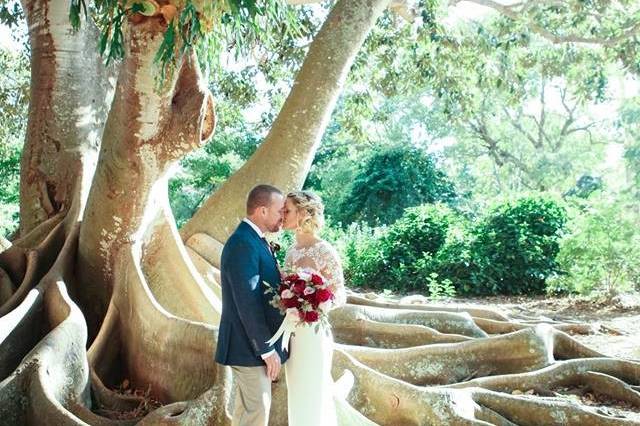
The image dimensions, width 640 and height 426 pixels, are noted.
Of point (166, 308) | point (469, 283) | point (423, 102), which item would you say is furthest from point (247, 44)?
point (423, 102)

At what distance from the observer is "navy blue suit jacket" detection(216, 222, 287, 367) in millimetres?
3850

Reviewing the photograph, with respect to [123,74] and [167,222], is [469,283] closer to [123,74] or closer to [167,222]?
[167,222]

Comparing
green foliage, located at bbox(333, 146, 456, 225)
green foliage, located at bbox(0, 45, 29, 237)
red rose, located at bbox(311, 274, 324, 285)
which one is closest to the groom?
red rose, located at bbox(311, 274, 324, 285)

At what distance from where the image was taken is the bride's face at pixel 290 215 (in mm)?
4055

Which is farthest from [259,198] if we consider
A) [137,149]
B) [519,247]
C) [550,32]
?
[519,247]

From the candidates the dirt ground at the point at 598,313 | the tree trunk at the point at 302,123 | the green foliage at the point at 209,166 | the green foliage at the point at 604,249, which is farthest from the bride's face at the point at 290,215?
the green foliage at the point at 209,166

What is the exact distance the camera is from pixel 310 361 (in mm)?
4039

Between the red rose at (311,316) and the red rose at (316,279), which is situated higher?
the red rose at (316,279)

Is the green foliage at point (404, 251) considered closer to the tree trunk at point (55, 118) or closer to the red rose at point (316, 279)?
the tree trunk at point (55, 118)

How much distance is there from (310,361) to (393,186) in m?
16.9

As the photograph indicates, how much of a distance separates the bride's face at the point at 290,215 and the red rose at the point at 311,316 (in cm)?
50

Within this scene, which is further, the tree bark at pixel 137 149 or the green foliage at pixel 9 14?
the green foliage at pixel 9 14

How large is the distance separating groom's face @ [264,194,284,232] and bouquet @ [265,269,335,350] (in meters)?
0.30

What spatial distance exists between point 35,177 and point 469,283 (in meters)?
9.07
